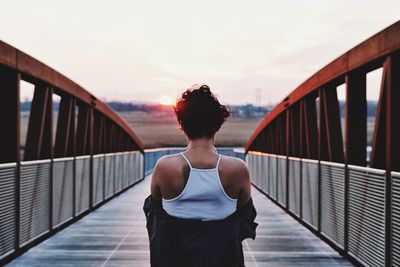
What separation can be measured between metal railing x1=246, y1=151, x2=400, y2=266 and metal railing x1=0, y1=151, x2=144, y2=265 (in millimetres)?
4041

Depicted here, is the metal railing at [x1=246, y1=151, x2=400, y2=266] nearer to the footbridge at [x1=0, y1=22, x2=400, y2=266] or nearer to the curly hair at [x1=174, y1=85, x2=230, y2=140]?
the footbridge at [x1=0, y1=22, x2=400, y2=266]

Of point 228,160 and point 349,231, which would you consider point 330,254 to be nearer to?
point 349,231

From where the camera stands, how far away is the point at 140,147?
24000mm

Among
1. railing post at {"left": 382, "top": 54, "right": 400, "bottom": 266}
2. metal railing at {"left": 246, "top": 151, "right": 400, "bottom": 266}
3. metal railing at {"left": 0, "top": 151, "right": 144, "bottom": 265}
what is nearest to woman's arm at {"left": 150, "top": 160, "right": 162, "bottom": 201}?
metal railing at {"left": 246, "top": 151, "right": 400, "bottom": 266}

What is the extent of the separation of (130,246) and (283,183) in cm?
581

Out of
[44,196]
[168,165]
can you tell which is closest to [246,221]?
[168,165]

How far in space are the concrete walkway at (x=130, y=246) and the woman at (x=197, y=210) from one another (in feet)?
17.0

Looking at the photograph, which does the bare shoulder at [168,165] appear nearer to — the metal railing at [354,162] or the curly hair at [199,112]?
the curly hair at [199,112]

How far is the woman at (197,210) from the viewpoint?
7.55ft

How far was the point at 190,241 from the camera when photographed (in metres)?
2.32

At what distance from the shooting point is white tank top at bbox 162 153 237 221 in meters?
2.29

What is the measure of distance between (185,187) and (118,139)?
1696cm

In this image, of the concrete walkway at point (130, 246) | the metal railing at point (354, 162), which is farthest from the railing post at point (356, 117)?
the concrete walkway at point (130, 246)

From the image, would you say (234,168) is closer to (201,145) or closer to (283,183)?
(201,145)
